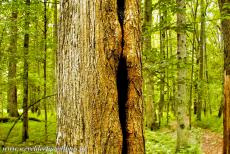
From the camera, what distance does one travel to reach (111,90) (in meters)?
1.75

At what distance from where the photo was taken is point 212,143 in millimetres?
13820

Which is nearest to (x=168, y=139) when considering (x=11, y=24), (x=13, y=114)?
(x=11, y=24)

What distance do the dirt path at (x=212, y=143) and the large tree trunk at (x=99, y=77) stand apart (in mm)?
10867

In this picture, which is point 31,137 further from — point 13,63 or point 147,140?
point 147,140

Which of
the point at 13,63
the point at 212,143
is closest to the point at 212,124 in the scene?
the point at 212,143

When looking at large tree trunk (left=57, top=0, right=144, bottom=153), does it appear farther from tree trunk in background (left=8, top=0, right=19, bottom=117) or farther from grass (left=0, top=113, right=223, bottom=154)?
tree trunk in background (left=8, top=0, right=19, bottom=117)

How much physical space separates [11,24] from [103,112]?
8248 millimetres

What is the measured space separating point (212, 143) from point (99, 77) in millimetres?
13278

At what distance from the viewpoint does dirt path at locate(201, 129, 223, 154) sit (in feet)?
39.4

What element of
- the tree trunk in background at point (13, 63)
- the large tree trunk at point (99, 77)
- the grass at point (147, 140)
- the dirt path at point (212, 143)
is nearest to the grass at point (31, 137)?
the grass at point (147, 140)

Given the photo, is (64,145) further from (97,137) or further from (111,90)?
(111,90)

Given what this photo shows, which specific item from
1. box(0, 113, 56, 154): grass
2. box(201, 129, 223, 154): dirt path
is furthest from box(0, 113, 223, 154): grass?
box(201, 129, 223, 154): dirt path

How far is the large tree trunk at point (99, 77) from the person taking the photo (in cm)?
172

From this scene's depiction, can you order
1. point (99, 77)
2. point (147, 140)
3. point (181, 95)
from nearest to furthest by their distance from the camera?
point (99, 77) < point (181, 95) < point (147, 140)
